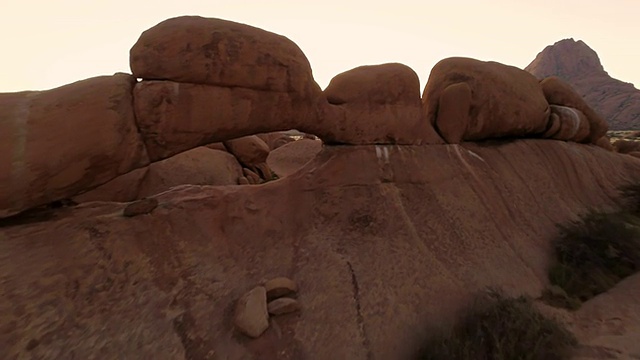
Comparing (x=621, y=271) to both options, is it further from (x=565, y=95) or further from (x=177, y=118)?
(x=177, y=118)

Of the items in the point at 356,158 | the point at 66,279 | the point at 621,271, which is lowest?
the point at 621,271

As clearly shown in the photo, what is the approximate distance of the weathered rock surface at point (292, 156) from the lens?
1312 cm

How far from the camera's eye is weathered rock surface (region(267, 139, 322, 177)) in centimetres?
1312

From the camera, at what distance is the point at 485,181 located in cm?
728

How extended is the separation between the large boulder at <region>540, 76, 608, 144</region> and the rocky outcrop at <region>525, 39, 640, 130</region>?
58882 mm

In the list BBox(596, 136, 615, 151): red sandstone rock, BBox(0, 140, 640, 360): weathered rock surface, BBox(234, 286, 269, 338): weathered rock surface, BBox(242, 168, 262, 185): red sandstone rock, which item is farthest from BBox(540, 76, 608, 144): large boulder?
BBox(234, 286, 269, 338): weathered rock surface

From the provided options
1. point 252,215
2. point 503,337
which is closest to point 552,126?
point 503,337

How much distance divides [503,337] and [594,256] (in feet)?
12.5

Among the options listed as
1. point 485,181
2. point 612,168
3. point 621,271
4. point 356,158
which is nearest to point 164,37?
point 356,158

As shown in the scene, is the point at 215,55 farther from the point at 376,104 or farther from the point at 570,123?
the point at 570,123

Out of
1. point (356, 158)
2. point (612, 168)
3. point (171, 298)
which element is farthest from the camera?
point (612, 168)

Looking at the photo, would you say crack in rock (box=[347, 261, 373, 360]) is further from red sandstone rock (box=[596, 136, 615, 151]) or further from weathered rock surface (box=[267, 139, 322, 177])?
red sandstone rock (box=[596, 136, 615, 151])

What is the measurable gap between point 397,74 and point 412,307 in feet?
14.1

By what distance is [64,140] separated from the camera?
3953 millimetres
